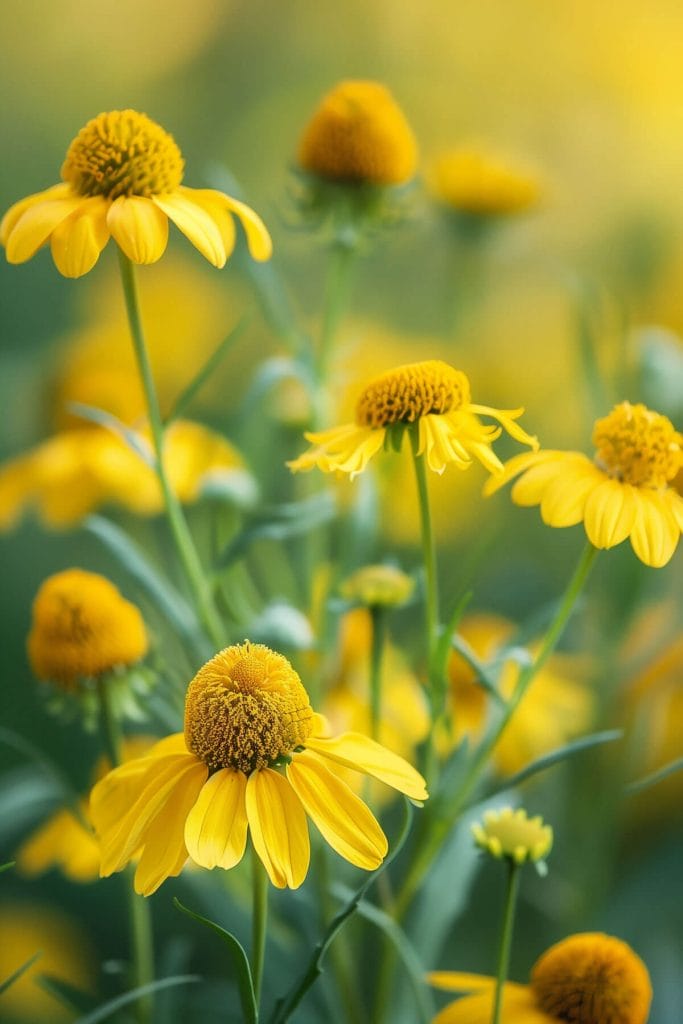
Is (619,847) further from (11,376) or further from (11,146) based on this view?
(11,146)

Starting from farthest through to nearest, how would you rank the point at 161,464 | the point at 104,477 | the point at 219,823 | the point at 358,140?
1. the point at 104,477
2. the point at 358,140
3. the point at 161,464
4. the point at 219,823

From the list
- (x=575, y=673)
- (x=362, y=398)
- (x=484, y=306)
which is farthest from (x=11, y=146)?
(x=362, y=398)

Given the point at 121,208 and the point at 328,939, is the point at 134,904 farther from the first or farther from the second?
the point at 121,208

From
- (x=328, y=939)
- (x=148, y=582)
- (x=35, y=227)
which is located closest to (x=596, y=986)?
(x=328, y=939)

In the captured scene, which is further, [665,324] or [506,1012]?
[665,324]

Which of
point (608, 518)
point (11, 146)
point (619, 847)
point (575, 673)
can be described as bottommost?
point (619, 847)

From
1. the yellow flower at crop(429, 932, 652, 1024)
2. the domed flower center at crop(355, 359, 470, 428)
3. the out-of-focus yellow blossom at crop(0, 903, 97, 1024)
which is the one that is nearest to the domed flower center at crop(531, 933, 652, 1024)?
the yellow flower at crop(429, 932, 652, 1024)
